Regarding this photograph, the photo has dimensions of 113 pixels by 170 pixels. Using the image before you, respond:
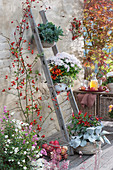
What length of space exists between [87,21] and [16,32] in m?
2.40

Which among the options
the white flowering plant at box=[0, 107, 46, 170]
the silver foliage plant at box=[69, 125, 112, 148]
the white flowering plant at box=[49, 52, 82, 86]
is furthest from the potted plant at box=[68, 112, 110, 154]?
the white flowering plant at box=[0, 107, 46, 170]

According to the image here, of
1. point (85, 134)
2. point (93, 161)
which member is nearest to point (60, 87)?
point (85, 134)

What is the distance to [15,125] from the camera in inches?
86.3

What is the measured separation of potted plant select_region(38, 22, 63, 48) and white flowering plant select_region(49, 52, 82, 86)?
220 millimetres

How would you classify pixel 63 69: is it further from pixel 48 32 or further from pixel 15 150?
pixel 15 150

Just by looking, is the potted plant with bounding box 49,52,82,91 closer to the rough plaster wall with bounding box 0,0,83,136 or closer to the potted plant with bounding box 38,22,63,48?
the potted plant with bounding box 38,22,63,48

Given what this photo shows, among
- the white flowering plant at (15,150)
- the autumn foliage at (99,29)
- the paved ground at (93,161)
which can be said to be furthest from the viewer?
the autumn foliage at (99,29)

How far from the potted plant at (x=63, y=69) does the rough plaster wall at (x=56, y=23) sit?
415 mm

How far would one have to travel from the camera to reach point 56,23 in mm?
3916

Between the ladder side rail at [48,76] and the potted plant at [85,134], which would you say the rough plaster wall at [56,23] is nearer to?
the ladder side rail at [48,76]

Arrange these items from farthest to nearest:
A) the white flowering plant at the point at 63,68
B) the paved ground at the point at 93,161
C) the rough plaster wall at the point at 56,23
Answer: the white flowering plant at the point at 63,68, the rough plaster wall at the point at 56,23, the paved ground at the point at 93,161

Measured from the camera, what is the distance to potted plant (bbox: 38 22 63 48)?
3094 mm

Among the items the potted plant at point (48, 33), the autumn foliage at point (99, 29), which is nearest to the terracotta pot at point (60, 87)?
the potted plant at point (48, 33)

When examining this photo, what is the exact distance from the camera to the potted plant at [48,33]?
3.09 meters
